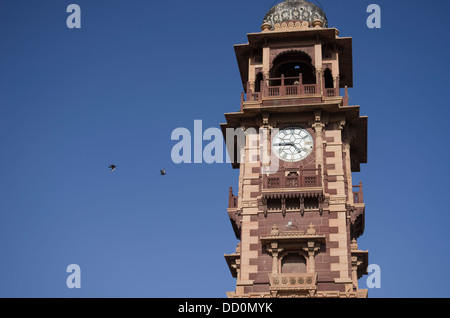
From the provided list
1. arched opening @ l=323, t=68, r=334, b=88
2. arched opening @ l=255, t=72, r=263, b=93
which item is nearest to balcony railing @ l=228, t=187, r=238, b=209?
arched opening @ l=255, t=72, r=263, b=93

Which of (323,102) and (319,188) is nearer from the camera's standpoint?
(319,188)

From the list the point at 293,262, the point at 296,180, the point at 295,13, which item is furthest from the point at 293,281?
the point at 295,13

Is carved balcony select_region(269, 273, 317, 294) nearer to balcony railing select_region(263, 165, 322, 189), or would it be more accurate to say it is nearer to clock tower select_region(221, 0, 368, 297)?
clock tower select_region(221, 0, 368, 297)

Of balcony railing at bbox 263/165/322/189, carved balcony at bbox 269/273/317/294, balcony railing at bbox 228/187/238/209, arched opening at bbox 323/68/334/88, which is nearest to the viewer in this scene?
carved balcony at bbox 269/273/317/294

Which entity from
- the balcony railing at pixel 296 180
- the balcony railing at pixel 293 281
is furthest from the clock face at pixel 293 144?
the balcony railing at pixel 293 281
